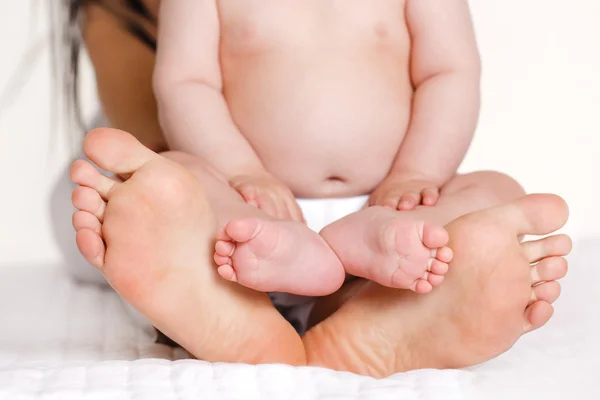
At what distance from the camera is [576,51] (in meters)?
1.39

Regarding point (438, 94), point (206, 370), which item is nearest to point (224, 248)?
point (206, 370)

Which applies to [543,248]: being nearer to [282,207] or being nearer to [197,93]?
[282,207]

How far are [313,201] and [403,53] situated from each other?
229 millimetres

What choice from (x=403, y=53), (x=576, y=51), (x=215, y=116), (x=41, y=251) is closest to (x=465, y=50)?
(x=403, y=53)

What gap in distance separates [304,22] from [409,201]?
0.93 feet

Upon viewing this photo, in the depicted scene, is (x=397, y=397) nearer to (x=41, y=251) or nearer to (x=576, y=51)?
(x=41, y=251)

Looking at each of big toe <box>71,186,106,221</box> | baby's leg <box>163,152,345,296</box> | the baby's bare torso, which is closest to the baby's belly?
the baby's bare torso

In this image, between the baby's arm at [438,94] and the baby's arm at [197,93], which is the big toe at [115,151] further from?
the baby's arm at [438,94]

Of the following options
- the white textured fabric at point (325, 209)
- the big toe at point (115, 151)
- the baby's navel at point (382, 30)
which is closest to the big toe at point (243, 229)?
the big toe at point (115, 151)

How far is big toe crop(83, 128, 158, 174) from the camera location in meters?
0.70

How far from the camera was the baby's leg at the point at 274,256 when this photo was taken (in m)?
0.70

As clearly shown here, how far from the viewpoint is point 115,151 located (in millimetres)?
708

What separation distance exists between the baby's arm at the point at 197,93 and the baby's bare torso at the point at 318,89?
25 mm

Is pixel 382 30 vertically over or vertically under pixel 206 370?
over
